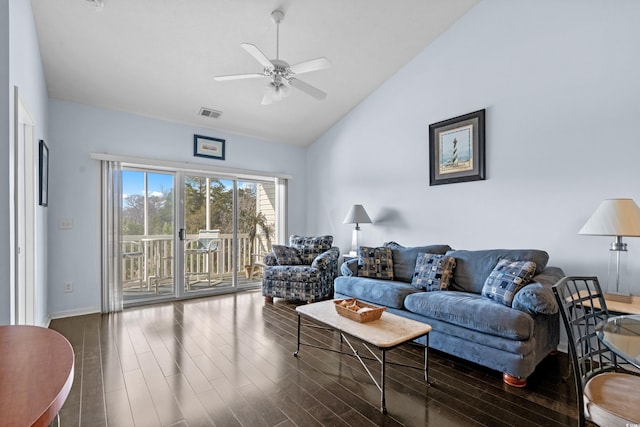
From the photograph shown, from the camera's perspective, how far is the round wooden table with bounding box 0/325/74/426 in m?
0.62

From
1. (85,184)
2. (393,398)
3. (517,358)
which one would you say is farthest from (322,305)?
(85,184)

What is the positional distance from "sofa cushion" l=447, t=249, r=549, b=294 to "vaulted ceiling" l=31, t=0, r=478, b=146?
2578 mm

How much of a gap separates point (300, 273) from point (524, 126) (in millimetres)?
3078

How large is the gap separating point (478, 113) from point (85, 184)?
184 inches

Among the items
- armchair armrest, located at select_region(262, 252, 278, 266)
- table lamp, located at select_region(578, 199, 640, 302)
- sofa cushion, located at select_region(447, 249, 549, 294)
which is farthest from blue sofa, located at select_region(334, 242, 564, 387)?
armchair armrest, located at select_region(262, 252, 278, 266)

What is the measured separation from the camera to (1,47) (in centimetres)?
176

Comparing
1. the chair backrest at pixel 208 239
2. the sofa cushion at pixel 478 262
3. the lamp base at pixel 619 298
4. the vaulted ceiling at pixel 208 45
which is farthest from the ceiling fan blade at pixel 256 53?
the lamp base at pixel 619 298

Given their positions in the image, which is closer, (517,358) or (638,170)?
(517,358)

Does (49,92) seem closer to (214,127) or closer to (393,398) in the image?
(214,127)

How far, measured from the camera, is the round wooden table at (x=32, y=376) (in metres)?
0.62

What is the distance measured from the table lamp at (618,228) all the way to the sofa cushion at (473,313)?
78cm

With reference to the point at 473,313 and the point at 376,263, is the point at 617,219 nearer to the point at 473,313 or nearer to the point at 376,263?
the point at 473,313

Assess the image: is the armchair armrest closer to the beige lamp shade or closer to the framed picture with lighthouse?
the framed picture with lighthouse

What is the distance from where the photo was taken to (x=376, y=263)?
3.76m
